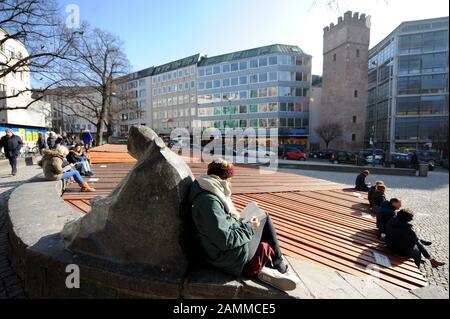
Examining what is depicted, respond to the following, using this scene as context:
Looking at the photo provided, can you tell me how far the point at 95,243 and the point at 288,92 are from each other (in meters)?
53.1

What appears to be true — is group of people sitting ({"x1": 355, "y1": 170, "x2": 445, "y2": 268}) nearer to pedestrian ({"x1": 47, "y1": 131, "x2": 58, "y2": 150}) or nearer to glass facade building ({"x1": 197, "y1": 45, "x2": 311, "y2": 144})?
pedestrian ({"x1": 47, "y1": 131, "x2": 58, "y2": 150})

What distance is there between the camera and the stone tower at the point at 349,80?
47500mm

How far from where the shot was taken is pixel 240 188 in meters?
7.42

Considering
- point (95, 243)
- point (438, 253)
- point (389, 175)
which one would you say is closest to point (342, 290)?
point (95, 243)

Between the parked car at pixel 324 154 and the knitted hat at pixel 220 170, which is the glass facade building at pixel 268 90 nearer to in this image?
the parked car at pixel 324 154

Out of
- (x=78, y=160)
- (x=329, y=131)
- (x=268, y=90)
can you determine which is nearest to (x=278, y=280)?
(x=78, y=160)

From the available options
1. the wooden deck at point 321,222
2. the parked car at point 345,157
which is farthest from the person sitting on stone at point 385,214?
the parked car at point 345,157

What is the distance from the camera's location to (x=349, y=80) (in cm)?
4822

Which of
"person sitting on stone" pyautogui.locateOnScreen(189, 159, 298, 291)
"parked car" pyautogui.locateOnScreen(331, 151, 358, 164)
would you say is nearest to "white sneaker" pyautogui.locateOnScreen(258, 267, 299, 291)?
"person sitting on stone" pyautogui.locateOnScreen(189, 159, 298, 291)

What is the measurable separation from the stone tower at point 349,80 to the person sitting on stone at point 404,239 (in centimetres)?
4742

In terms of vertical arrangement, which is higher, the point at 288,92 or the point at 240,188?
the point at 288,92

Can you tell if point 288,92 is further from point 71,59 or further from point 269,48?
point 71,59

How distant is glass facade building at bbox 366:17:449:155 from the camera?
4175 centimetres

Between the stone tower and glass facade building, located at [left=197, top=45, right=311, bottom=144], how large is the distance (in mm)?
5256
